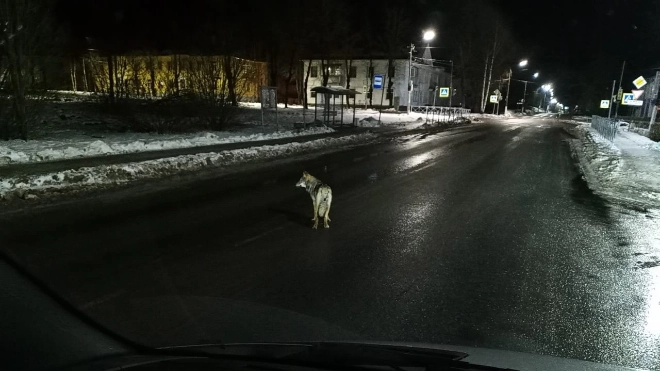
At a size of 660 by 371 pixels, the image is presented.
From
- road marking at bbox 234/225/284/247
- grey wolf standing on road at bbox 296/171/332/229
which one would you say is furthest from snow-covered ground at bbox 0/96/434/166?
grey wolf standing on road at bbox 296/171/332/229

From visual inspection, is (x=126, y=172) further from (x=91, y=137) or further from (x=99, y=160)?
(x=91, y=137)

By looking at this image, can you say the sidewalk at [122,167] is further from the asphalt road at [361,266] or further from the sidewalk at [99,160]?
the asphalt road at [361,266]

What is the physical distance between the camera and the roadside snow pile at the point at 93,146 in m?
12.6

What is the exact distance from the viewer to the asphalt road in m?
4.10

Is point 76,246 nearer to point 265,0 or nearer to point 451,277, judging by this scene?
point 451,277

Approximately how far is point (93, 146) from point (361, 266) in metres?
12.2

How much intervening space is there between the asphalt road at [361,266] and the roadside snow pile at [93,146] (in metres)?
4.57

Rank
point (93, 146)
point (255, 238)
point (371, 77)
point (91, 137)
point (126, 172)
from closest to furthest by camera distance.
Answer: point (255, 238) → point (126, 172) → point (93, 146) → point (91, 137) → point (371, 77)

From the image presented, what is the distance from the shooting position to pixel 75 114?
85.8ft

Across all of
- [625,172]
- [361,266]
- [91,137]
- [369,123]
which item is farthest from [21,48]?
[369,123]

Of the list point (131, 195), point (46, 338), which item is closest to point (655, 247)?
point (46, 338)

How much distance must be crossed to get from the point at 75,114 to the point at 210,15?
93.7 ft

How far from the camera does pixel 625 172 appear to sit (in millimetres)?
13891

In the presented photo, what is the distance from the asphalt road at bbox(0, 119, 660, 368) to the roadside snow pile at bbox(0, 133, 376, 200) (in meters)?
1.19
